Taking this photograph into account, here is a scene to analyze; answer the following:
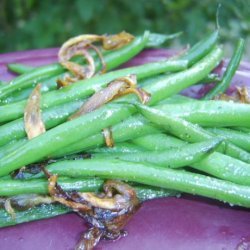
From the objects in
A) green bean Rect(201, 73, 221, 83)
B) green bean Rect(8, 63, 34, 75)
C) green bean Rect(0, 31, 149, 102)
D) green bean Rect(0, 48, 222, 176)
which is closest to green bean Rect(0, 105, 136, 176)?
green bean Rect(0, 48, 222, 176)

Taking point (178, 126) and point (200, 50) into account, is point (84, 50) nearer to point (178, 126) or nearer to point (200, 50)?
point (200, 50)

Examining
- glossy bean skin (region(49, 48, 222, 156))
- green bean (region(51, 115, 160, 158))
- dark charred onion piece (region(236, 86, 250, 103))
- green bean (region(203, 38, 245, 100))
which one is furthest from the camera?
green bean (region(203, 38, 245, 100))

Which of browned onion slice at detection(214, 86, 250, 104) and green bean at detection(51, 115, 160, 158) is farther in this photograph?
browned onion slice at detection(214, 86, 250, 104)

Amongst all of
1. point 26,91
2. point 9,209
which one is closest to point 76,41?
point 26,91

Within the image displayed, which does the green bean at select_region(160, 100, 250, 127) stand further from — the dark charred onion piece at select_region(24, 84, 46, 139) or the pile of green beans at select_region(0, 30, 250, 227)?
the dark charred onion piece at select_region(24, 84, 46, 139)

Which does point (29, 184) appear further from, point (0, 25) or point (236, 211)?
point (0, 25)
